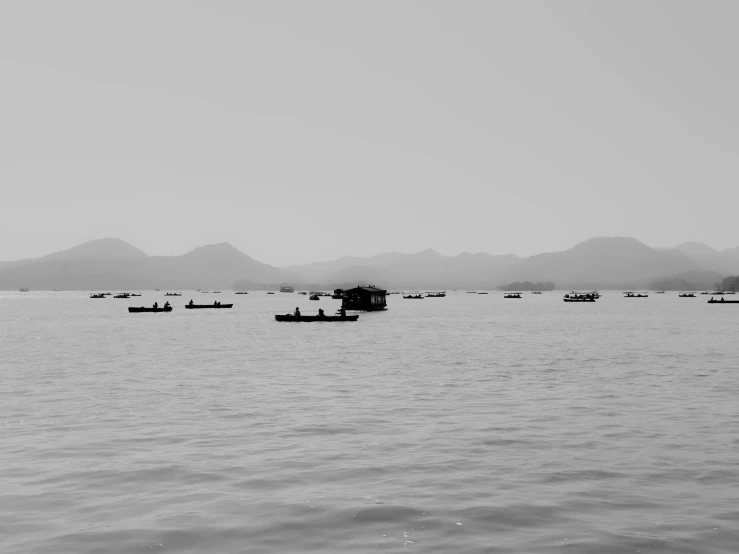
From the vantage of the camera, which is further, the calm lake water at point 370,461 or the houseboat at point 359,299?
the houseboat at point 359,299

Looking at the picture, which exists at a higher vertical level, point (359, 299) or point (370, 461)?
point (359, 299)

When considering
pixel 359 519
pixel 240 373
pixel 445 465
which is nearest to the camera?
pixel 359 519

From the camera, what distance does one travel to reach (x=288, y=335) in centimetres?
7362

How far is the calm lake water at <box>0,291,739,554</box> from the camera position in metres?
11.6

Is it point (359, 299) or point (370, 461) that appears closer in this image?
point (370, 461)

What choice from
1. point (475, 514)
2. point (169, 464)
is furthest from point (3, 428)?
point (475, 514)

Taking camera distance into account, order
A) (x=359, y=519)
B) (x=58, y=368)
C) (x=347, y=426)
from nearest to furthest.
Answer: (x=359, y=519), (x=347, y=426), (x=58, y=368)

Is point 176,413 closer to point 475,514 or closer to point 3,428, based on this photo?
point 3,428

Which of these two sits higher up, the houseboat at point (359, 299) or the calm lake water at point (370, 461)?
the houseboat at point (359, 299)

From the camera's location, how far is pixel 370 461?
55.4 feet

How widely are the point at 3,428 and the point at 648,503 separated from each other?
19.2m

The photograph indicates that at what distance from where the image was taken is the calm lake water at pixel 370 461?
37.9 feet

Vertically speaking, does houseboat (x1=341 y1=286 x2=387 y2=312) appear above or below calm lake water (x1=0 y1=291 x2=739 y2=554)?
above

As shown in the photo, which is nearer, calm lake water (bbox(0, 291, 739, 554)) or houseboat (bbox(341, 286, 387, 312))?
calm lake water (bbox(0, 291, 739, 554))
